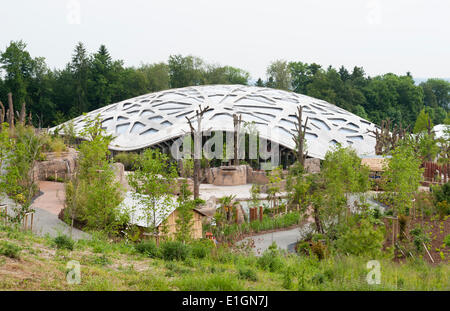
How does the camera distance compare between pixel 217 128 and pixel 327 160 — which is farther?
pixel 217 128

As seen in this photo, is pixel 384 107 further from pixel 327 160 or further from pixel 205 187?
pixel 327 160

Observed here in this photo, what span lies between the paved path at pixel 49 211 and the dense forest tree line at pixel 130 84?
2837 cm

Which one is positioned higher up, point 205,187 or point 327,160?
point 327,160

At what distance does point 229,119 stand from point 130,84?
30.5 metres

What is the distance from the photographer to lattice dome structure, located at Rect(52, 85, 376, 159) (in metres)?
31.5

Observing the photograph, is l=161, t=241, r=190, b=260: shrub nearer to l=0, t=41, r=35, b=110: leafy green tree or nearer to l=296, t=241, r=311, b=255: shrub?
l=296, t=241, r=311, b=255: shrub

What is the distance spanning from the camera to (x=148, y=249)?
31.0 feet

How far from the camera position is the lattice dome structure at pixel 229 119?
31500 mm

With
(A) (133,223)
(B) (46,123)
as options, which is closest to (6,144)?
(A) (133,223)

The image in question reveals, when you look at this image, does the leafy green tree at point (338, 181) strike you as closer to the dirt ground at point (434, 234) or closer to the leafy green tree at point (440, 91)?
the dirt ground at point (434, 234)

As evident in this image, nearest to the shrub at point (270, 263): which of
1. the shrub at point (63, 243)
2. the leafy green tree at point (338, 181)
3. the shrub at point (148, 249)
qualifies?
the shrub at point (148, 249)

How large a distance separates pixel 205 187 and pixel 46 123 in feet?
120

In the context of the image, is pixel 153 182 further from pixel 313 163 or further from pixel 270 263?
pixel 313 163
